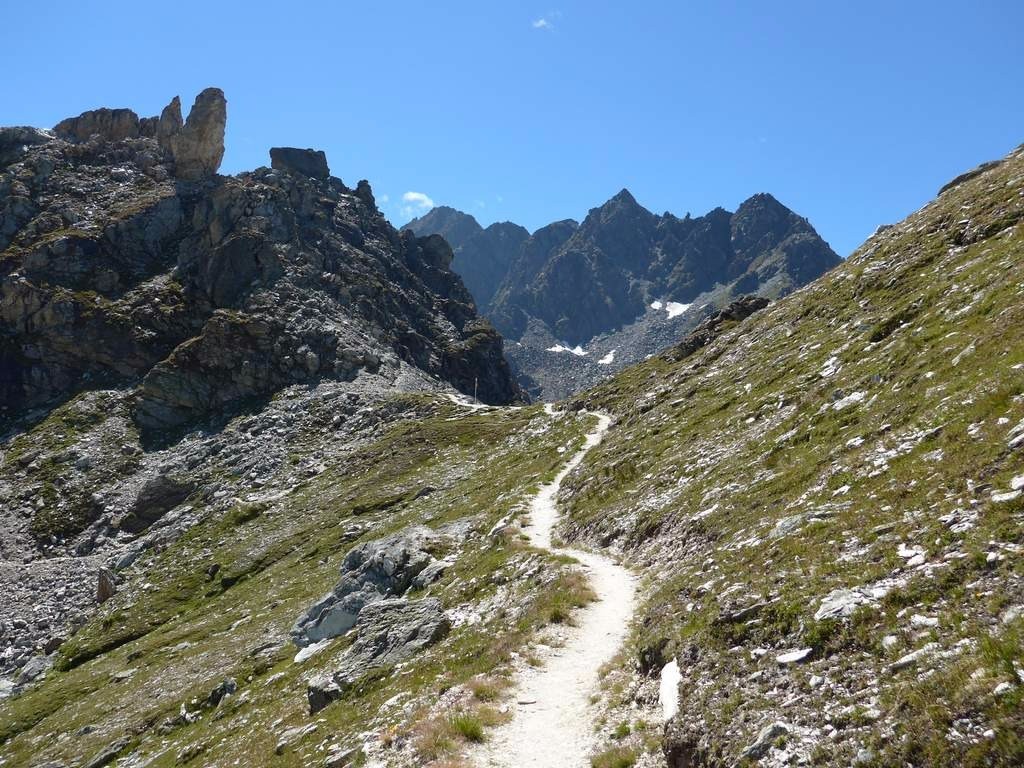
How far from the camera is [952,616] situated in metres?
9.41

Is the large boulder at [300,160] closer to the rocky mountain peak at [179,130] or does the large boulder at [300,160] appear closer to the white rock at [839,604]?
the rocky mountain peak at [179,130]

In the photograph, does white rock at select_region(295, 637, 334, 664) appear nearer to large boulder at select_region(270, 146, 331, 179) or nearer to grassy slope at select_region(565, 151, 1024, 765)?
grassy slope at select_region(565, 151, 1024, 765)

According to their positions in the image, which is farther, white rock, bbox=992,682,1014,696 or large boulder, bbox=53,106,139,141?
large boulder, bbox=53,106,139,141

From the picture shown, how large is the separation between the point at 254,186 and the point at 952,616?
5941 inches

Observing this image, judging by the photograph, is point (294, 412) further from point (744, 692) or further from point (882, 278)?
point (744, 692)

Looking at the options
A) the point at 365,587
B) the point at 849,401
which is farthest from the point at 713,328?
the point at 365,587

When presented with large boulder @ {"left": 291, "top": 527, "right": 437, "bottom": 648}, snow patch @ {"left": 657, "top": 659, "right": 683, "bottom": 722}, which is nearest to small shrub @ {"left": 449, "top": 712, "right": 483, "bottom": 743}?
snow patch @ {"left": 657, "top": 659, "right": 683, "bottom": 722}

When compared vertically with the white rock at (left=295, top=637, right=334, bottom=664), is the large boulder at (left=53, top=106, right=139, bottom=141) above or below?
above

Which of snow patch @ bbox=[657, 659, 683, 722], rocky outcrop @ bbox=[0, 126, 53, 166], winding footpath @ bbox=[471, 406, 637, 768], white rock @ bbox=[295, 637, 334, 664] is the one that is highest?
rocky outcrop @ bbox=[0, 126, 53, 166]

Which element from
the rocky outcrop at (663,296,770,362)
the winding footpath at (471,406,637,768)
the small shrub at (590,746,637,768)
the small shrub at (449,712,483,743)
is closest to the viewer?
the small shrub at (590,746,637,768)

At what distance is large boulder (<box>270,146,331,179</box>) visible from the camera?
188 m

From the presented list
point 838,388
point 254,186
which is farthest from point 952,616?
point 254,186

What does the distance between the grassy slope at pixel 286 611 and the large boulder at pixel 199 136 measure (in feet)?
327

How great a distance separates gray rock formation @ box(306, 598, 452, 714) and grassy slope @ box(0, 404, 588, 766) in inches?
28.9
